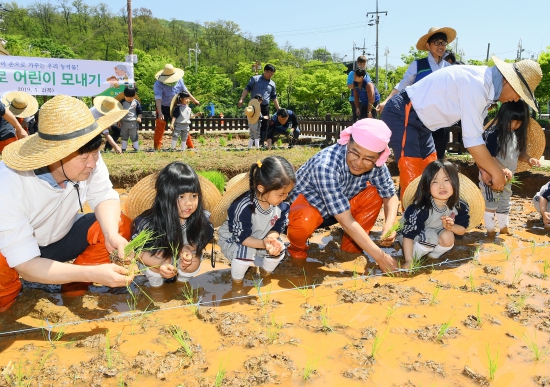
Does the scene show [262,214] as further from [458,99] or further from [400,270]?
[458,99]

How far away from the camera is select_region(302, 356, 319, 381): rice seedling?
1757mm

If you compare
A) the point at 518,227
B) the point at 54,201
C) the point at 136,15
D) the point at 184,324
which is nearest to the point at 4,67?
the point at 54,201

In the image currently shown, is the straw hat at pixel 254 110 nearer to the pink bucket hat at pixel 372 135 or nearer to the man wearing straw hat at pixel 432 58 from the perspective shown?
the man wearing straw hat at pixel 432 58

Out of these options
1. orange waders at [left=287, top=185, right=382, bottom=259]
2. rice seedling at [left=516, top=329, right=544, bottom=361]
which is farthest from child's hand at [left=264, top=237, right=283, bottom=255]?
rice seedling at [left=516, top=329, right=544, bottom=361]

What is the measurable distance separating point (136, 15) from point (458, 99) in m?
79.9

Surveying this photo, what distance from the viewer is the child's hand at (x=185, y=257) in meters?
2.60

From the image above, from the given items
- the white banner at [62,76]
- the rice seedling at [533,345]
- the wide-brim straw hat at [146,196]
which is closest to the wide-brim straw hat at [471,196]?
the rice seedling at [533,345]

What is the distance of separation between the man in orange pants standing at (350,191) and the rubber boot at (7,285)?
1.74 m

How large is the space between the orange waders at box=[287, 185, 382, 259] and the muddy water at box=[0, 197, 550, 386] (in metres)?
0.24

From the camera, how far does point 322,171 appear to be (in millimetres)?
2930

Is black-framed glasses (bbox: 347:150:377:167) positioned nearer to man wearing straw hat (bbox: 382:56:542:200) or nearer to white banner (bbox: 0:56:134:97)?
man wearing straw hat (bbox: 382:56:542:200)

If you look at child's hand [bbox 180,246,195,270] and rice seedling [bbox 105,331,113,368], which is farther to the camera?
child's hand [bbox 180,246,195,270]

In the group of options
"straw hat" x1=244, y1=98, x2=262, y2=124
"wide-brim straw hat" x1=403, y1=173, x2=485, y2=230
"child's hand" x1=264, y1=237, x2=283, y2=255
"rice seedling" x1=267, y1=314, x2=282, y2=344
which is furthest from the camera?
"straw hat" x1=244, y1=98, x2=262, y2=124

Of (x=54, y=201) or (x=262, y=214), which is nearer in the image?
(x=54, y=201)
